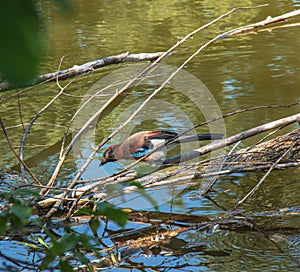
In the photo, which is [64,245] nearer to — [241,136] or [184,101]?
[241,136]

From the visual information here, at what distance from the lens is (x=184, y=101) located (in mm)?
6293

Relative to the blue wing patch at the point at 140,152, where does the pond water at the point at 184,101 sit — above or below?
below

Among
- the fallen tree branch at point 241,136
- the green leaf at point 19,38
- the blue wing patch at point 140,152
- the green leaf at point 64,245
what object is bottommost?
the blue wing patch at point 140,152

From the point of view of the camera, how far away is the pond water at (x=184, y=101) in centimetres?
321

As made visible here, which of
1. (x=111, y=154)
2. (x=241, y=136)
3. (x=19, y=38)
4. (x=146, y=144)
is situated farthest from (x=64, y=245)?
(x=111, y=154)

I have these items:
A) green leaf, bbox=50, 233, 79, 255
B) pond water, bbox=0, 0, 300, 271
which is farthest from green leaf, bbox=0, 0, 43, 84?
green leaf, bbox=50, 233, 79, 255

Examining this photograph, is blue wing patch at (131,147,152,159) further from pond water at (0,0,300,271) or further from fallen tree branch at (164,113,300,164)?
fallen tree branch at (164,113,300,164)

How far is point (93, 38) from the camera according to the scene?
29.1 feet

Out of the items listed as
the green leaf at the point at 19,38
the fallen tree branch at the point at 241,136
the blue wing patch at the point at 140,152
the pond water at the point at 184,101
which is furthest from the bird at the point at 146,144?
the green leaf at the point at 19,38

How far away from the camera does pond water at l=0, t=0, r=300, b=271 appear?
3207mm

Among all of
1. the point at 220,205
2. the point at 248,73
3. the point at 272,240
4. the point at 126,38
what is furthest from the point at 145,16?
the point at 272,240

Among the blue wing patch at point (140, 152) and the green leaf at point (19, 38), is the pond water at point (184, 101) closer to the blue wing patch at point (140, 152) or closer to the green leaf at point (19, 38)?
the green leaf at point (19, 38)

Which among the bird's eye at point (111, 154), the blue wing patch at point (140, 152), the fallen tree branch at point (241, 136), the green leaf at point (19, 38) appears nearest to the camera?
the green leaf at point (19, 38)

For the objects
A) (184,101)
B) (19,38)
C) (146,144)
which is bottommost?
(184,101)
